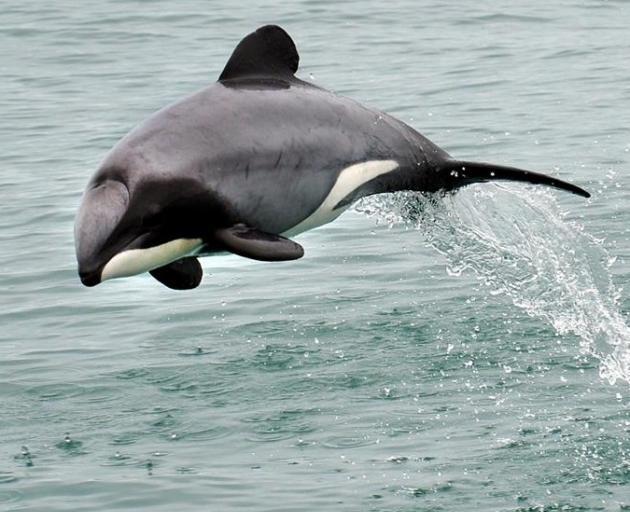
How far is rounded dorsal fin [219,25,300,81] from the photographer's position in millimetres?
8531

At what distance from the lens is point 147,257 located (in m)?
7.54

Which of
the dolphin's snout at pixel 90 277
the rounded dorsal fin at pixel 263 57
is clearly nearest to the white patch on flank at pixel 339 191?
the rounded dorsal fin at pixel 263 57

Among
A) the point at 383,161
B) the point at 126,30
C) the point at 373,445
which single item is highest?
the point at 383,161

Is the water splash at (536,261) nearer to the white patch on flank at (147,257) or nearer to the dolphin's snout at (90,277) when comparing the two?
the white patch on flank at (147,257)

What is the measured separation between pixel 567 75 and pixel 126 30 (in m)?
10.1

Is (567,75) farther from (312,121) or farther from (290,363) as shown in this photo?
(312,121)

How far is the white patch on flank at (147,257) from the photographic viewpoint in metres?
7.34

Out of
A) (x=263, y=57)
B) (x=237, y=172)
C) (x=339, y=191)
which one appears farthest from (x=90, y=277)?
(x=263, y=57)

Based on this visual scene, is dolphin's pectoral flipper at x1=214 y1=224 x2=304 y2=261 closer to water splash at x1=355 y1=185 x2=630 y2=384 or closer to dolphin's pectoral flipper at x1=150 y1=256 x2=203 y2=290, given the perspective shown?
dolphin's pectoral flipper at x1=150 y1=256 x2=203 y2=290

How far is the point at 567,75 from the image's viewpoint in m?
24.8

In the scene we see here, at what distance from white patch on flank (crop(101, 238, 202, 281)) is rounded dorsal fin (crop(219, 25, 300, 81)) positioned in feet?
3.80

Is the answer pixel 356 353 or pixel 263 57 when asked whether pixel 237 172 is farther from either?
pixel 356 353

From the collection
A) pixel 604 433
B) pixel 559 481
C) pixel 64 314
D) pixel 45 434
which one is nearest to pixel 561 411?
pixel 604 433

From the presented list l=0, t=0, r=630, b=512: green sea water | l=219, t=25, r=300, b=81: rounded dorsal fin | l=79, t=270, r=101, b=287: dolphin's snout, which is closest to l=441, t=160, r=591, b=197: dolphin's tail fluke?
l=0, t=0, r=630, b=512: green sea water
